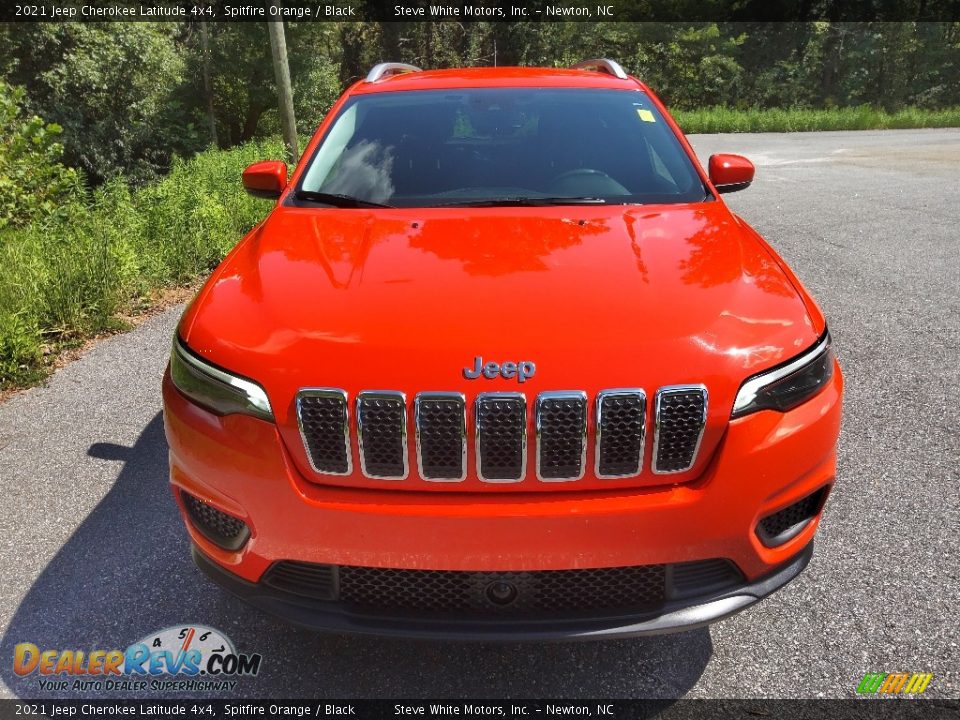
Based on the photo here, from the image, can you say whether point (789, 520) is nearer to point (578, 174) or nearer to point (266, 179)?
point (578, 174)

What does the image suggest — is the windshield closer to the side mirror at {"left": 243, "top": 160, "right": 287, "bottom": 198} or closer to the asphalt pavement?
the side mirror at {"left": 243, "top": 160, "right": 287, "bottom": 198}

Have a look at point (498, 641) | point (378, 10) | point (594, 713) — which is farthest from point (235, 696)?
point (378, 10)

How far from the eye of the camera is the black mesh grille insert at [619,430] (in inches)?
71.7

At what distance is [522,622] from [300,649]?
912 mm

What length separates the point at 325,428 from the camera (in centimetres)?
188

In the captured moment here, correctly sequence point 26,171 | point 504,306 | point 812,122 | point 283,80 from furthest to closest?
point 812,122
point 283,80
point 26,171
point 504,306

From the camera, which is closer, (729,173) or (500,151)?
(500,151)

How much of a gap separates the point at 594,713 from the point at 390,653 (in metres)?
0.68

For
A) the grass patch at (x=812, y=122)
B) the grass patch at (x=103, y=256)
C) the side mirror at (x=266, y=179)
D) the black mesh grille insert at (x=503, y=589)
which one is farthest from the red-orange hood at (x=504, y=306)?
the grass patch at (x=812, y=122)

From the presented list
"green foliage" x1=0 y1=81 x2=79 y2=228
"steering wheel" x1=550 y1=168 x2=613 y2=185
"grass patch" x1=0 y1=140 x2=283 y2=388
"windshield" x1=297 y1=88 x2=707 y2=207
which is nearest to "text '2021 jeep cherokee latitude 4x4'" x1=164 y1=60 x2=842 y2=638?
"windshield" x1=297 y1=88 x2=707 y2=207

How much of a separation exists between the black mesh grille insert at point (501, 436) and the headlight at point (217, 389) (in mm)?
556
